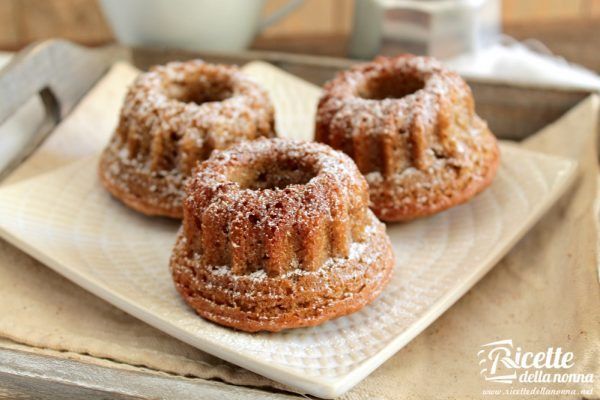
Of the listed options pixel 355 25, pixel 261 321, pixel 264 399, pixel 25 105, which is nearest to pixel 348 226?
pixel 261 321

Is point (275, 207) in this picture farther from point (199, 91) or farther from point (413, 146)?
point (199, 91)

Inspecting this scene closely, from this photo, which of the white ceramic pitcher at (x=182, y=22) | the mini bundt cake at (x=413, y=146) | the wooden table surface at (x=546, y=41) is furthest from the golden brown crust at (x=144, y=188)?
the wooden table surface at (x=546, y=41)

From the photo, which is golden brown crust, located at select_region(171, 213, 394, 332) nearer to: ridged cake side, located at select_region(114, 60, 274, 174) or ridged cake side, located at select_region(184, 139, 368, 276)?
ridged cake side, located at select_region(184, 139, 368, 276)

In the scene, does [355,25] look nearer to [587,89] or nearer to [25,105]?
[587,89]

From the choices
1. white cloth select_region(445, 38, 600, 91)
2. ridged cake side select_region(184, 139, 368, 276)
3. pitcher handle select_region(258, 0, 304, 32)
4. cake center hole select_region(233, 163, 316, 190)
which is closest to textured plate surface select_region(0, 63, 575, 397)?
ridged cake side select_region(184, 139, 368, 276)

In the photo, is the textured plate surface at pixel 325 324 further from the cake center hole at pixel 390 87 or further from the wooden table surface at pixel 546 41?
the wooden table surface at pixel 546 41
